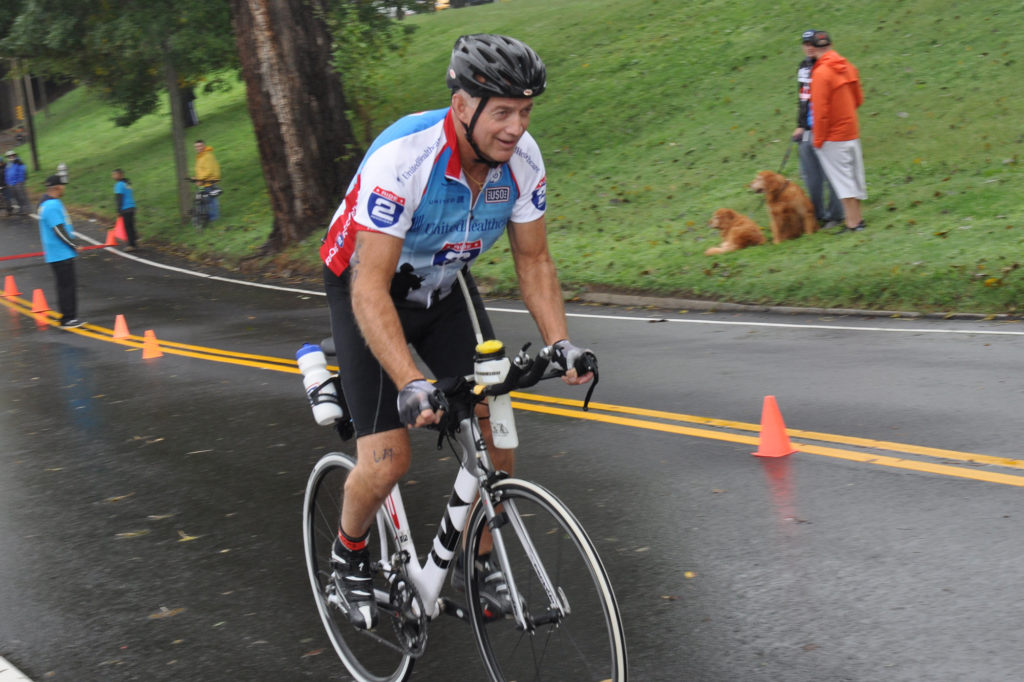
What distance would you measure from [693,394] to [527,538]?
17.6 feet

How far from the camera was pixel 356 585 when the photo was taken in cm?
434

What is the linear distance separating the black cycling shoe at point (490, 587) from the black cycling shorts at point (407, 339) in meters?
0.55

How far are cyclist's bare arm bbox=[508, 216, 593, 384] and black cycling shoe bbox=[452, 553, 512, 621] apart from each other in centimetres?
81

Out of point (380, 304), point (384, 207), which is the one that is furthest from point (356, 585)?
point (384, 207)


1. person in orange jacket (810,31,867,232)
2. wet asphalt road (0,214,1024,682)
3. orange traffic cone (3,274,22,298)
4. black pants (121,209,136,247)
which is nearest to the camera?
wet asphalt road (0,214,1024,682)

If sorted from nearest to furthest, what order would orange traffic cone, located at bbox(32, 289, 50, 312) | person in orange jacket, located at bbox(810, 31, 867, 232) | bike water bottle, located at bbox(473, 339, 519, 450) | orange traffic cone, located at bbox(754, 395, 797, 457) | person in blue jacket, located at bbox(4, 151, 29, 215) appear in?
bike water bottle, located at bbox(473, 339, 519, 450) → orange traffic cone, located at bbox(754, 395, 797, 457) → person in orange jacket, located at bbox(810, 31, 867, 232) → orange traffic cone, located at bbox(32, 289, 50, 312) → person in blue jacket, located at bbox(4, 151, 29, 215)

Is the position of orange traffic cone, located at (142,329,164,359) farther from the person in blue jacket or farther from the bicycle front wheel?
the person in blue jacket

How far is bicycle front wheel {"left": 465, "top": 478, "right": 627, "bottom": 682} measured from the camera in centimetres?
340

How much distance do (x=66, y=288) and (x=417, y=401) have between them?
14.9 metres

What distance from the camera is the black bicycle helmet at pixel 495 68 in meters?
3.56

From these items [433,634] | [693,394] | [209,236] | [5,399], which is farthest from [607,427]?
[209,236]

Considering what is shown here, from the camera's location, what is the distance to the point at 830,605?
4.59m

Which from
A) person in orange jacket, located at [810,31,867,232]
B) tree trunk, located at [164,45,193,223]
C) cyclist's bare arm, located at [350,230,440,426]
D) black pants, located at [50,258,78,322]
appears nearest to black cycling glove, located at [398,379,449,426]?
cyclist's bare arm, located at [350,230,440,426]

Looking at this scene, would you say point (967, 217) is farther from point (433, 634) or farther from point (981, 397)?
point (433, 634)
